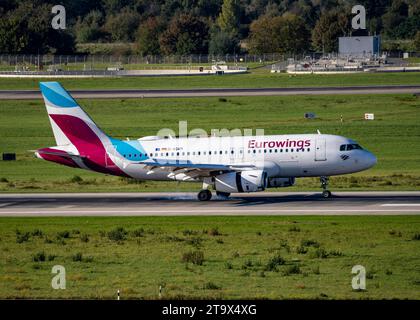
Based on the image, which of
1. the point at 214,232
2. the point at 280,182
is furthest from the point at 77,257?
the point at 280,182

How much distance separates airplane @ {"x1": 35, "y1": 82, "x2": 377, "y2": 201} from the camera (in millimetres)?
62375

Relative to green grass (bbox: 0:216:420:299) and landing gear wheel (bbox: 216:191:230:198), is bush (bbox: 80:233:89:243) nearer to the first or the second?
green grass (bbox: 0:216:420:299)

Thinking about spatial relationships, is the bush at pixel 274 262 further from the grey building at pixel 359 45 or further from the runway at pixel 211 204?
the grey building at pixel 359 45

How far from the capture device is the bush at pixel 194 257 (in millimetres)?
43062

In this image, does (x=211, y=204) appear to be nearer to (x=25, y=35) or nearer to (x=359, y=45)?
(x=359, y=45)

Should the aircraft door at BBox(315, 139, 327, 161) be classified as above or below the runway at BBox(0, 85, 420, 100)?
below

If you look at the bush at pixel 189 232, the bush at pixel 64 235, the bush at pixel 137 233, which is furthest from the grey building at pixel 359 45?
the bush at pixel 64 235

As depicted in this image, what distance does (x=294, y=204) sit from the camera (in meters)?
60.5

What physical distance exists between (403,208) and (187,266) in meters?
19.9

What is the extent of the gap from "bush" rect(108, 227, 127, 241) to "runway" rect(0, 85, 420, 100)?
76.9m

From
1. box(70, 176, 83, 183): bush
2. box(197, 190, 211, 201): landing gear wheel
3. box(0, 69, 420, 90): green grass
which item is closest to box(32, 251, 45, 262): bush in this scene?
box(197, 190, 211, 201): landing gear wheel

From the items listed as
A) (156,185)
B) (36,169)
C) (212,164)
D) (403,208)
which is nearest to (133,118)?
(36,169)

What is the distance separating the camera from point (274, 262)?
1668 inches
